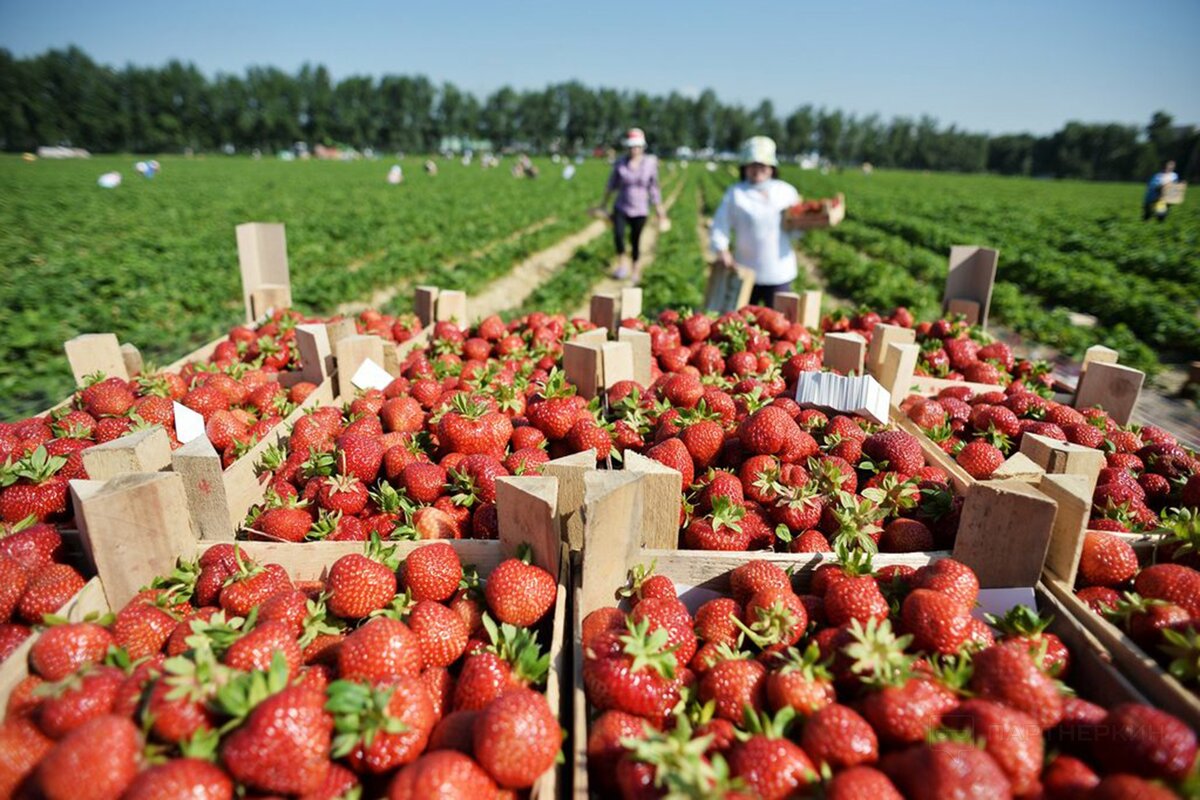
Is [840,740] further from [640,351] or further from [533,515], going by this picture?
[640,351]

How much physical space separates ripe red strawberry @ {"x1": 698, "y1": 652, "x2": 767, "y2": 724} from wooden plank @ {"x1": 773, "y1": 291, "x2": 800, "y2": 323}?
3.67 metres

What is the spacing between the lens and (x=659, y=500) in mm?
2215

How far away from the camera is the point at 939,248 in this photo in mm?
19516

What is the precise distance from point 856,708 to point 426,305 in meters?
4.38

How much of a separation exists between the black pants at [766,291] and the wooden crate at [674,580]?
4721 mm

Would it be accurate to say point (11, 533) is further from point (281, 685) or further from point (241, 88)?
point (241, 88)

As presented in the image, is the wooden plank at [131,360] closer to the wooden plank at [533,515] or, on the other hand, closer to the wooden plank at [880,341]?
the wooden plank at [533,515]

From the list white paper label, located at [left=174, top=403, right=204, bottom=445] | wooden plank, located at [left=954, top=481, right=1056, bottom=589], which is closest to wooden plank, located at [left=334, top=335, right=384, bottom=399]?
white paper label, located at [left=174, top=403, right=204, bottom=445]

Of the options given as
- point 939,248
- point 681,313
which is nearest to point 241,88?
point 939,248

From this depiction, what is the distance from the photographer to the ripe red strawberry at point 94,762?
134 centimetres

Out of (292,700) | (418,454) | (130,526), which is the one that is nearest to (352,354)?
(418,454)

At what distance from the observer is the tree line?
8994cm

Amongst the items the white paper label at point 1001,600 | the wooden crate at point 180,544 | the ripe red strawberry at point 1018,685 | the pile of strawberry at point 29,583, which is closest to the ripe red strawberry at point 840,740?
the ripe red strawberry at point 1018,685

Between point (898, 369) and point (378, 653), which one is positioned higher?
point (898, 369)
